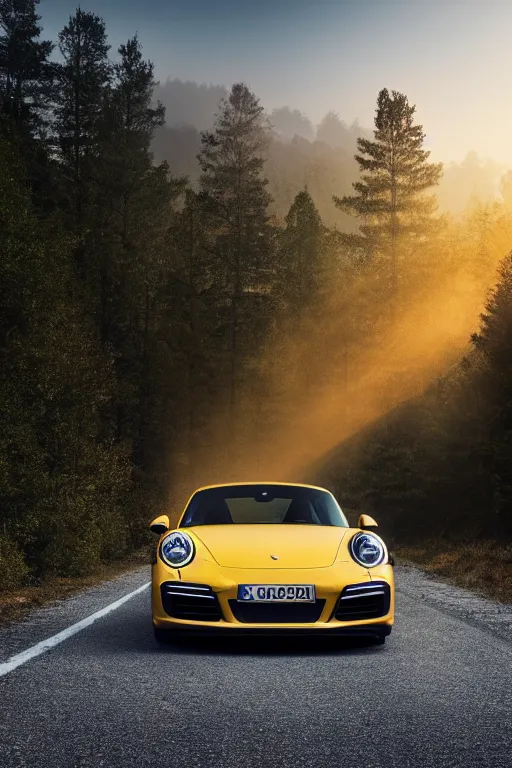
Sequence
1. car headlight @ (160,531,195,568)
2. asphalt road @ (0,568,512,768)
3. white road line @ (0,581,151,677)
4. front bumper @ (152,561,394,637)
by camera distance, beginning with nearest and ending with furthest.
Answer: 1. asphalt road @ (0,568,512,768)
2. white road line @ (0,581,151,677)
3. front bumper @ (152,561,394,637)
4. car headlight @ (160,531,195,568)

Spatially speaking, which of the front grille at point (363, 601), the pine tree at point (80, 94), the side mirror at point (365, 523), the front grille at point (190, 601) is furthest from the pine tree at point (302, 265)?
the front grille at point (190, 601)

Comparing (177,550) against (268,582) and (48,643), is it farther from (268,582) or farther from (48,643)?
(48,643)

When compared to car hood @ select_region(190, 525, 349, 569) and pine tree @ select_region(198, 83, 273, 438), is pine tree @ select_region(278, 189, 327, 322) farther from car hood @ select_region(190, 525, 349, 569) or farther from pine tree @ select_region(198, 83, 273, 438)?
car hood @ select_region(190, 525, 349, 569)

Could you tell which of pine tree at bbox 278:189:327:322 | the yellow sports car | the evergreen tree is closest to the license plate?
the yellow sports car

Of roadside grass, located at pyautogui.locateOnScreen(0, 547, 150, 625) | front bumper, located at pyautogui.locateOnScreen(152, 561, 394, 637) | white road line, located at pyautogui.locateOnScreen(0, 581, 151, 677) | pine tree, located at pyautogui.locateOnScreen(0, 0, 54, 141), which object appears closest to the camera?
white road line, located at pyautogui.locateOnScreen(0, 581, 151, 677)

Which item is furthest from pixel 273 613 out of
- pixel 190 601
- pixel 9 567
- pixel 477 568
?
pixel 477 568

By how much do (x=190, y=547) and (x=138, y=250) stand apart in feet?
134

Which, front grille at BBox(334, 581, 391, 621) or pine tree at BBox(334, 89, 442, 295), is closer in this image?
front grille at BBox(334, 581, 391, 621)

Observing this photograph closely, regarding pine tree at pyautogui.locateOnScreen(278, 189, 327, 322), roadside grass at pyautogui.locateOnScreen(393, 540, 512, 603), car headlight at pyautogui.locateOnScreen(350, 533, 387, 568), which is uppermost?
pine tree at pyautogui.locateOnScreen(278, 189, 327, 322)

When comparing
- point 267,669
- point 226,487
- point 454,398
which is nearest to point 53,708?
point 267,669

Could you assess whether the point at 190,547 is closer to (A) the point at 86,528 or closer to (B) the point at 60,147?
(A) the point at 86,528

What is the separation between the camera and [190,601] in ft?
21.1

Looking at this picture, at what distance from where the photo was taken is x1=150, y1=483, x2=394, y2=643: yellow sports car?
6328mm

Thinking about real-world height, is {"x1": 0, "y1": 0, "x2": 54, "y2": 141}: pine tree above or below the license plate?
Answer: above
